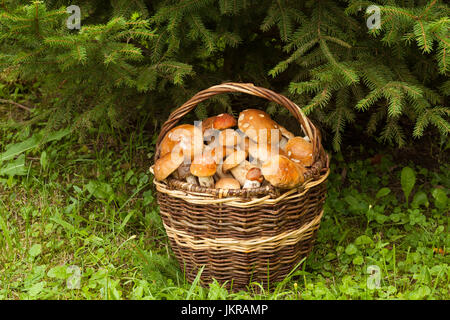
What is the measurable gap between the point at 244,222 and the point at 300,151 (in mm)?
510

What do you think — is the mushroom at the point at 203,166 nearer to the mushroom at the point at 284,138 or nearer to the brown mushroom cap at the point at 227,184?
the brown mushroom cap at the point at 227,184

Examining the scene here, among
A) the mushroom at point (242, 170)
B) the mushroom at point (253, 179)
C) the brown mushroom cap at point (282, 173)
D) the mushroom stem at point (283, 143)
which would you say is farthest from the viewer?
the mushroom stem at point (283, 143)

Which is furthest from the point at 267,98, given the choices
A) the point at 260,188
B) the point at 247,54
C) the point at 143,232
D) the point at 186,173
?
the point at 143,232

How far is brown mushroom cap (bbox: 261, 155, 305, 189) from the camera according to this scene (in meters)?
2.18

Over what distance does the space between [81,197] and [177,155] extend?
51.6 inches

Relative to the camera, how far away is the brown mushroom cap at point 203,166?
2.32 meters

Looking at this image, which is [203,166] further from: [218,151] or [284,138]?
[284,138]

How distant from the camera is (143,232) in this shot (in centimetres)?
308

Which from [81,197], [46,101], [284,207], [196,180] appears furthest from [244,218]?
[46,101]

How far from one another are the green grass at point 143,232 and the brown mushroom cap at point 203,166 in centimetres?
58

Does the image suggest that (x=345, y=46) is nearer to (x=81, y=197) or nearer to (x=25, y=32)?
(x=25, y=32)

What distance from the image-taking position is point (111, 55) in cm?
229

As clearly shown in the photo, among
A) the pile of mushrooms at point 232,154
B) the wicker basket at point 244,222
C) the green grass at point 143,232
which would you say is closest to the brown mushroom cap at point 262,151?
the pile of mushrooms at point 232,154

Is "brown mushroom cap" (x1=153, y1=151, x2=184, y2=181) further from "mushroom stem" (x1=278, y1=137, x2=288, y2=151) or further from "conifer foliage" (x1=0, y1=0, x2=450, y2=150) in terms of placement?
"mushroom stem" (x1=278, y1=137, x2=288, y2=151)
